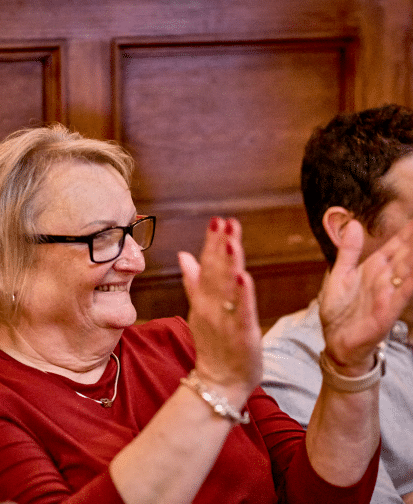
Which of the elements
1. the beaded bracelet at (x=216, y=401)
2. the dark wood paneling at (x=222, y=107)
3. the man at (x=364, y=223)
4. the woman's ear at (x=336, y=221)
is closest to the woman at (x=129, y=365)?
the beaded bracelet at (x=216, y=401)

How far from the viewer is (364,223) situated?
159 centimetres

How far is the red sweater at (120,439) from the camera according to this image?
994 millimetres

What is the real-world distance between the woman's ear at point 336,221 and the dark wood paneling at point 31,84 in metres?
0.92

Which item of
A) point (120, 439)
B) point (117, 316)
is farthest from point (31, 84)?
point (120, 439)

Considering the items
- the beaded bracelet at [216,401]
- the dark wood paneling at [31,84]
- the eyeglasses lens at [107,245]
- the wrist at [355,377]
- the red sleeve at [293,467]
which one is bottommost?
the red sleeve at [293,467]

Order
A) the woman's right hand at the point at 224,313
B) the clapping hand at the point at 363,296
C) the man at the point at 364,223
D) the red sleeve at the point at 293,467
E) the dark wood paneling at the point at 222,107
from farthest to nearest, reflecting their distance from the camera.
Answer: the dark wood paneling at the point at 222,107
the man at the point at 364,223
the red sleeve at the point at 293,467
the clapping hand at the point at 363,296
the woman's right hand at the point at 224,313

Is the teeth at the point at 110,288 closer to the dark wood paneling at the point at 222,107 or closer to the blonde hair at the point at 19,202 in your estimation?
the blonde hair at the point at 19,202

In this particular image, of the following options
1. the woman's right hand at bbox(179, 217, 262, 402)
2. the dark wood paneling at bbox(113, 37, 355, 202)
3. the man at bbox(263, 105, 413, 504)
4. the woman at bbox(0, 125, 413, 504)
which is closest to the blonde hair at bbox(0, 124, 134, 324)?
the woman at bbox(0, 125, 413, 504)

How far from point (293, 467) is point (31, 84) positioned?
1.42 m

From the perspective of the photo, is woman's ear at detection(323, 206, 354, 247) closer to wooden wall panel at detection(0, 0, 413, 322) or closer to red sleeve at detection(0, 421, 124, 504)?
wooden wall panel at detection(0, 0, 413, 322)

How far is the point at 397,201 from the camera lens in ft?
5.11

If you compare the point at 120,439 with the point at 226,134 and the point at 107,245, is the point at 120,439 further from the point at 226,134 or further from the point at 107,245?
the point at 226,134

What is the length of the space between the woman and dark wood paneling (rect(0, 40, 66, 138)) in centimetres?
62

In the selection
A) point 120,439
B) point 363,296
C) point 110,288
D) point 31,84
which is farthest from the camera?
point 31,84
